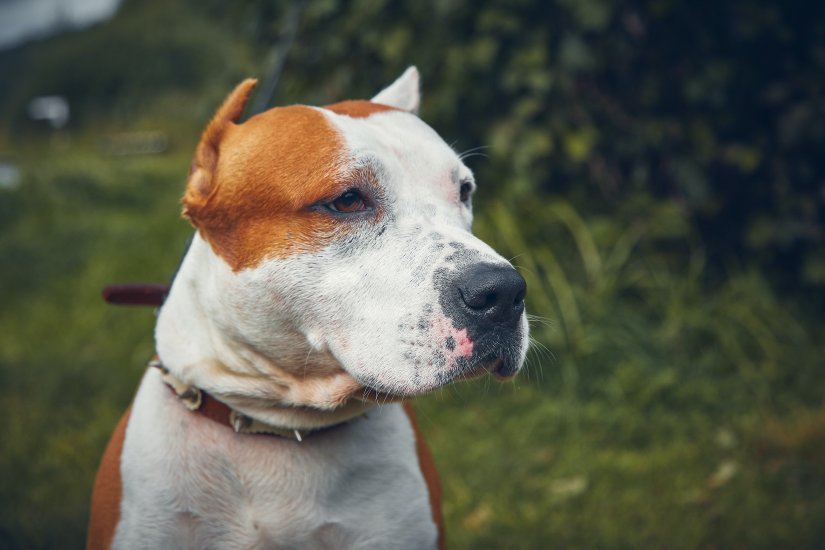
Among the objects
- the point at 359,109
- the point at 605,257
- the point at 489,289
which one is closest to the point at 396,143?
the point at 359,109

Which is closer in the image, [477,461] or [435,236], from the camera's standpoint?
[435,236]

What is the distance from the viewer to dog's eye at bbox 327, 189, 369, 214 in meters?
2.15

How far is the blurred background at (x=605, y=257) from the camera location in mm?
3844

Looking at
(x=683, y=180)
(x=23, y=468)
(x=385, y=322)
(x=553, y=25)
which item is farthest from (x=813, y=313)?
(x=23, y=468)

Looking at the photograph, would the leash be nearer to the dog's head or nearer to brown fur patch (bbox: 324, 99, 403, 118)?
the dog's head

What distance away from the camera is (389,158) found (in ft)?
7.25

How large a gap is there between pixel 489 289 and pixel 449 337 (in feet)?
0.48

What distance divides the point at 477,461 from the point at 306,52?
2554 mm

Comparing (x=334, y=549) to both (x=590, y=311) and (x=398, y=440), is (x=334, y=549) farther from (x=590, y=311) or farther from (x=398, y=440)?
(x=590, y=311)

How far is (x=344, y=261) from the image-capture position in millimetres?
2111

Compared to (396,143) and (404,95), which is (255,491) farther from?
(404,95)

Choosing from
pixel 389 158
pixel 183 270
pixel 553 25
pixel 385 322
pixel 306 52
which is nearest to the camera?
pixel 385 322

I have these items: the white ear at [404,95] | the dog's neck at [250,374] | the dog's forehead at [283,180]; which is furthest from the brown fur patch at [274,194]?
the white ear at [404,95]

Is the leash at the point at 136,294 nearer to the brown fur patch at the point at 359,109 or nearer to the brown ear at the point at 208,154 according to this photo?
the brown ear at the point at 208,154
